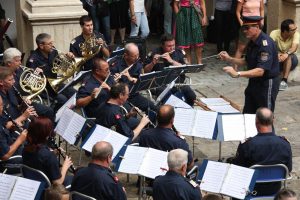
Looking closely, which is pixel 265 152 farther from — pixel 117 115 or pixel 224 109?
pixel 117 115

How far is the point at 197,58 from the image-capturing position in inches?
579

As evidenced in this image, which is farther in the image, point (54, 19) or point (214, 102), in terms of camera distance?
point (54, 19)

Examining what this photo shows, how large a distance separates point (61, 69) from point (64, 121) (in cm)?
207

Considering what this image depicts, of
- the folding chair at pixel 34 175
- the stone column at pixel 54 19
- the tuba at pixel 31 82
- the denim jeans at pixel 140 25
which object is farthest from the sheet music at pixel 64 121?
the denim jeans at pixel 140 25

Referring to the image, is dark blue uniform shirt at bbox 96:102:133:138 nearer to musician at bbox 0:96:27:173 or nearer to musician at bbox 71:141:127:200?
musician at bbox 0:96:27:173

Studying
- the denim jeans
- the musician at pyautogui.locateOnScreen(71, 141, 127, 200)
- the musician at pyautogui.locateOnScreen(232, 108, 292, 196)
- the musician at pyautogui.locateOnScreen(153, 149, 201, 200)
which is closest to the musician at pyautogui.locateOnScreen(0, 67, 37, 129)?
the musician at pyautogui.locateOnScreen(71, 141, 127, 200)

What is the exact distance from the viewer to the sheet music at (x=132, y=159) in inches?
333

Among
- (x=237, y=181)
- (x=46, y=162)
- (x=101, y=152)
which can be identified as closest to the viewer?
(x=101, y=152)

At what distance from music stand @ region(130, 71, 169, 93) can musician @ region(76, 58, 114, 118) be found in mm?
441

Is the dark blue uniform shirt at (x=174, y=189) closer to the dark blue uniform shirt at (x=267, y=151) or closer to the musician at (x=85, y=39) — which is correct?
the dark blue uniform shirt at (x=267, y=151)

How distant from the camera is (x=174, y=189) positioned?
7.54 metres

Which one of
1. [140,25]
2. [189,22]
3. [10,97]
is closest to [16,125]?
[10,97]

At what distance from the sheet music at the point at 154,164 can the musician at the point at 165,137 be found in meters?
0.36

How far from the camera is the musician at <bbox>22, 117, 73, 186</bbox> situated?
8.17m
